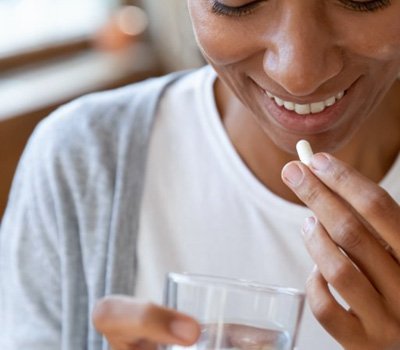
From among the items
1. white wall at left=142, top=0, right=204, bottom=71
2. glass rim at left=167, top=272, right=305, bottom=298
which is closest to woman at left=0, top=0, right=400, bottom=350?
glass rim at left=167, top=272, right=305, bottom=298

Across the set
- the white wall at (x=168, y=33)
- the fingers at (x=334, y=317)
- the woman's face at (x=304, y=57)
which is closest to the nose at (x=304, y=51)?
the woman's face at (x=304, y=57)

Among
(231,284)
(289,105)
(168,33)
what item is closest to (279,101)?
(289,105)

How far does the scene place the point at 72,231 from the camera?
1.17 m

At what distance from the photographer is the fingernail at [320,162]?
787mm

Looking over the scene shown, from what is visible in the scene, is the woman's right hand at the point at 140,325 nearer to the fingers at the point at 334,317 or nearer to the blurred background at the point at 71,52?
the fingers at the point at 334,317

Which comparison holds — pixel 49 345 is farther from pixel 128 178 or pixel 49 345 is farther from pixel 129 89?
pixel 129 89

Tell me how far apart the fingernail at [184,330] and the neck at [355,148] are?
496mm

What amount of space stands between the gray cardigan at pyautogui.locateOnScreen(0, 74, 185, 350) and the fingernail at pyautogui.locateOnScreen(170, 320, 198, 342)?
47 cm

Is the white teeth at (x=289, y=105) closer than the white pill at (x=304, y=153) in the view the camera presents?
No

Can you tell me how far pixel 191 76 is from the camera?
1.25 m

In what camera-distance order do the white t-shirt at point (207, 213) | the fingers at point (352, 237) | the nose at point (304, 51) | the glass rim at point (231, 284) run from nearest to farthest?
the glass rim at point (231, 284), the fingers at point (352, 237), the nose at point (304, 51), the white t-shirt at point (207, 213)

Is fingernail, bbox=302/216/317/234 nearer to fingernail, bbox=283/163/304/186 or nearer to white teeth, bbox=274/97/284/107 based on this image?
fingernail, bbox=283/163/304/186

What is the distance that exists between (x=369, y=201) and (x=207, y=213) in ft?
1.44

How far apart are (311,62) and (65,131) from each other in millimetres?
464
